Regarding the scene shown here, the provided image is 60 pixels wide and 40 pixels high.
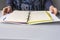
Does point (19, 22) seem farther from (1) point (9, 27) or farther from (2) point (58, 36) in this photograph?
(2) point (58, 36)

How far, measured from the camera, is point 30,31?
2.02 feet

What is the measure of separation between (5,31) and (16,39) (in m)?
0.10

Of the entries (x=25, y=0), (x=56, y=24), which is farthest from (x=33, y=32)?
(x=25, y=0)

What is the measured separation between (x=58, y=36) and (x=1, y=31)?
254 mm

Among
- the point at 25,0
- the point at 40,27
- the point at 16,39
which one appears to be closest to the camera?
the point at 16,39

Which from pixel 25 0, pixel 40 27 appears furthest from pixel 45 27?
pixel 25 0

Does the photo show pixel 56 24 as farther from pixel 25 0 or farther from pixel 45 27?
pixel 25 0

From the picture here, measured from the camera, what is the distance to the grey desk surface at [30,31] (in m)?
0.55

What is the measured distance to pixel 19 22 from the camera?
2.31 ft

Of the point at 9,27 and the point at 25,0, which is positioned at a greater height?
the point at 25,0

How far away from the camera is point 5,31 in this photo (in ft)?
2.00

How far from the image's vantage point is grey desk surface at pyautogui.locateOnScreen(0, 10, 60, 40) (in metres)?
0.55

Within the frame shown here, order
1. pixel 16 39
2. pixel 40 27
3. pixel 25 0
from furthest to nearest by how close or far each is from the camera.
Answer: pixel 25 0
pixel 40 27
pixel 16 39

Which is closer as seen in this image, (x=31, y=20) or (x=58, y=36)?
(x=58, y=36)
